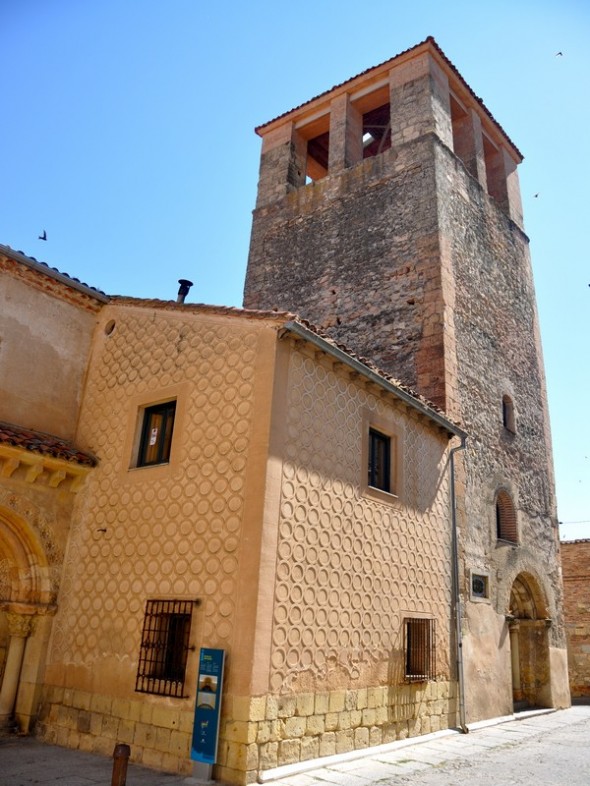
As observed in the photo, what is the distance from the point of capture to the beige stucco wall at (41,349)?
9.24 metres

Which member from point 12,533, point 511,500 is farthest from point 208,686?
point 511,500

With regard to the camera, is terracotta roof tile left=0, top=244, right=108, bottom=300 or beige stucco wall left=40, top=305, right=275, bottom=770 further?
terracotta roof tile left=0, top=244, right=108, bottom=300

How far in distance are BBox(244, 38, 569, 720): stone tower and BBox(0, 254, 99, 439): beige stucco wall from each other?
6.11m

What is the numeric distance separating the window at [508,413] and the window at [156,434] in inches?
338

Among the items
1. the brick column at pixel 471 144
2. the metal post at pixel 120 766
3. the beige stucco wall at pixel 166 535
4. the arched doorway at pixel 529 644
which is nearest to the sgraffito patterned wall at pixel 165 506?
the beige stucco wall at pixel 166 535

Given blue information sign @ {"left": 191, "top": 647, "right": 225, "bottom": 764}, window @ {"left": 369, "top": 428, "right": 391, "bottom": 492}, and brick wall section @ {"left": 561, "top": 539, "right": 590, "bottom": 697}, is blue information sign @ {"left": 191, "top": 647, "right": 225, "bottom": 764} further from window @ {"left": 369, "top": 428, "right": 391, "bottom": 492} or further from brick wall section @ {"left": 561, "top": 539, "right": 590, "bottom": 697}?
brick wall section @ {"left": 561, "top": 539, "right": 590, "bottom": 697}

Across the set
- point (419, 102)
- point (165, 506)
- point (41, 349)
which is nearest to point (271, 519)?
point (165, 506)

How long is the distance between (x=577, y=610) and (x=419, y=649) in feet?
36.0

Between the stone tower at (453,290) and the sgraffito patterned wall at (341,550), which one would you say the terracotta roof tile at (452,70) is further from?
the sgraffito patterned wall at (341,550)

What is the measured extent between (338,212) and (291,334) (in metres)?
8.82

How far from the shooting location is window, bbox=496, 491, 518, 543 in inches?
517

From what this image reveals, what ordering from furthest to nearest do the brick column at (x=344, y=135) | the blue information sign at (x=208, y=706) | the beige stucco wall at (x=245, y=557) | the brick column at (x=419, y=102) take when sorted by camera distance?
the brick column at (x=344, y=135), the brick column at (x=419, y=102), the beige stucco wall at (x=245, y=557), the blue information sign at (x=208, y=706)

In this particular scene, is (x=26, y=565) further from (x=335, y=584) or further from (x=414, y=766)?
(x=414, y=766)

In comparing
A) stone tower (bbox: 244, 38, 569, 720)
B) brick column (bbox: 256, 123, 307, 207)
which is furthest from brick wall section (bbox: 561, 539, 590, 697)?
brick column (bbox: 256, 123, 307, 207)
